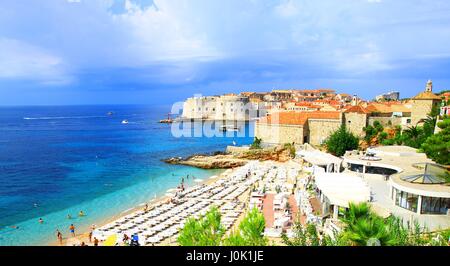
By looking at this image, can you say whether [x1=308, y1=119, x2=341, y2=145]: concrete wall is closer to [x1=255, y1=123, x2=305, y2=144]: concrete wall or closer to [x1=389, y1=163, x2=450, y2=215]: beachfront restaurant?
[x1=255, y1=123, x2=305, y2=144]: concrete wall

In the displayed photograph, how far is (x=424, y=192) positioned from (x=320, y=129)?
18.9m

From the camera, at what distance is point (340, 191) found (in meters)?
9.73

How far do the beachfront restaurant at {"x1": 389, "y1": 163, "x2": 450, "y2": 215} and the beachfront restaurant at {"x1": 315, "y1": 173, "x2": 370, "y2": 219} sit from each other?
30.5 inches

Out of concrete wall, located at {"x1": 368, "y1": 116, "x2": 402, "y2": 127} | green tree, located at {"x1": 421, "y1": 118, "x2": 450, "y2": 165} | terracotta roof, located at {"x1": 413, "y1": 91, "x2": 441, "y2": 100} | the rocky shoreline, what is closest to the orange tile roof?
concrete wall, located at {"x1": 368, "y1": 116, "x2": 402, "y2": 127}

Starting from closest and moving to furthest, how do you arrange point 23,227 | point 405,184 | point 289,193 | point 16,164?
point 405,184 < point 23,227 < point 289,193 < point 16,164

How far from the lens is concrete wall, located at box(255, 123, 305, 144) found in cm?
2705

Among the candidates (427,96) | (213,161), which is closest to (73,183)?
(213,161)

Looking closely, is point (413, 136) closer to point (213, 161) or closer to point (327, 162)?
point (327, 162)

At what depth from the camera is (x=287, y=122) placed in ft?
90.5

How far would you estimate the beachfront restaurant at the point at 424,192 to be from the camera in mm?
8125

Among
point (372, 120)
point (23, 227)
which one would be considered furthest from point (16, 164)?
point (372, 120)

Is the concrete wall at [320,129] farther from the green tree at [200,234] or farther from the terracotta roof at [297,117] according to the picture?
the green tree at [200,234]
